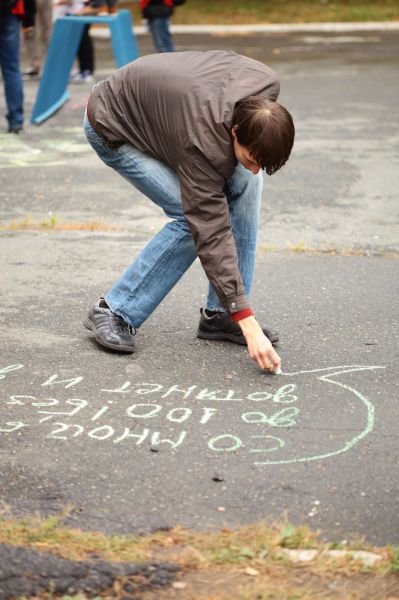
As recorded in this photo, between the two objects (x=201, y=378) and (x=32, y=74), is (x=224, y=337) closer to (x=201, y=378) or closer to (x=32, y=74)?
→ (x=201, y=378)

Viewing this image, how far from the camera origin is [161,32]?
43.8 feet

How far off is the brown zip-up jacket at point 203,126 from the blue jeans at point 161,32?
943cm

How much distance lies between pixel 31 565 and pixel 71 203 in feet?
15.2

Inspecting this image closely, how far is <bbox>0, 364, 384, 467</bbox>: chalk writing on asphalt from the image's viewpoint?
364 cm

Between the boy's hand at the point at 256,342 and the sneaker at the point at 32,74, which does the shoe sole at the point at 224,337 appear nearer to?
the boy's hand at the point at 256,342

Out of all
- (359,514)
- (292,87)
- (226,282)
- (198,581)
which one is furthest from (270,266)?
(292,87)

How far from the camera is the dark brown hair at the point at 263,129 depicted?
368 cm

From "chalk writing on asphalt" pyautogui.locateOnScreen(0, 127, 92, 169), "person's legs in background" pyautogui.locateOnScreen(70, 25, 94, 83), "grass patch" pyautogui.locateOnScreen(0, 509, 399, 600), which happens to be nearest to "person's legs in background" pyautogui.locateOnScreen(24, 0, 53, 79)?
"person's legs in background" pyautogui.locateOnScreen(70, 25, 94, 83)

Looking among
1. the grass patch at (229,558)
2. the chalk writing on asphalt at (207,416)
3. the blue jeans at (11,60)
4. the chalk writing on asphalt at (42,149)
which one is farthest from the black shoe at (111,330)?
the blue jeans at (11,60)

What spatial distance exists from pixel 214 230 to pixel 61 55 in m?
7.05

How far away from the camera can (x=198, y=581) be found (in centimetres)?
281

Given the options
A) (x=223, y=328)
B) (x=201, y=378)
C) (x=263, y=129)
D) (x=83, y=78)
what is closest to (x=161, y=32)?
(x=83, y=78)

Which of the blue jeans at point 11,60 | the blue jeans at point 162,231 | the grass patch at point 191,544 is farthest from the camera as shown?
the blue jeans at point 11,60

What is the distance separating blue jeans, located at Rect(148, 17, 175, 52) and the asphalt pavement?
5.83 metres
